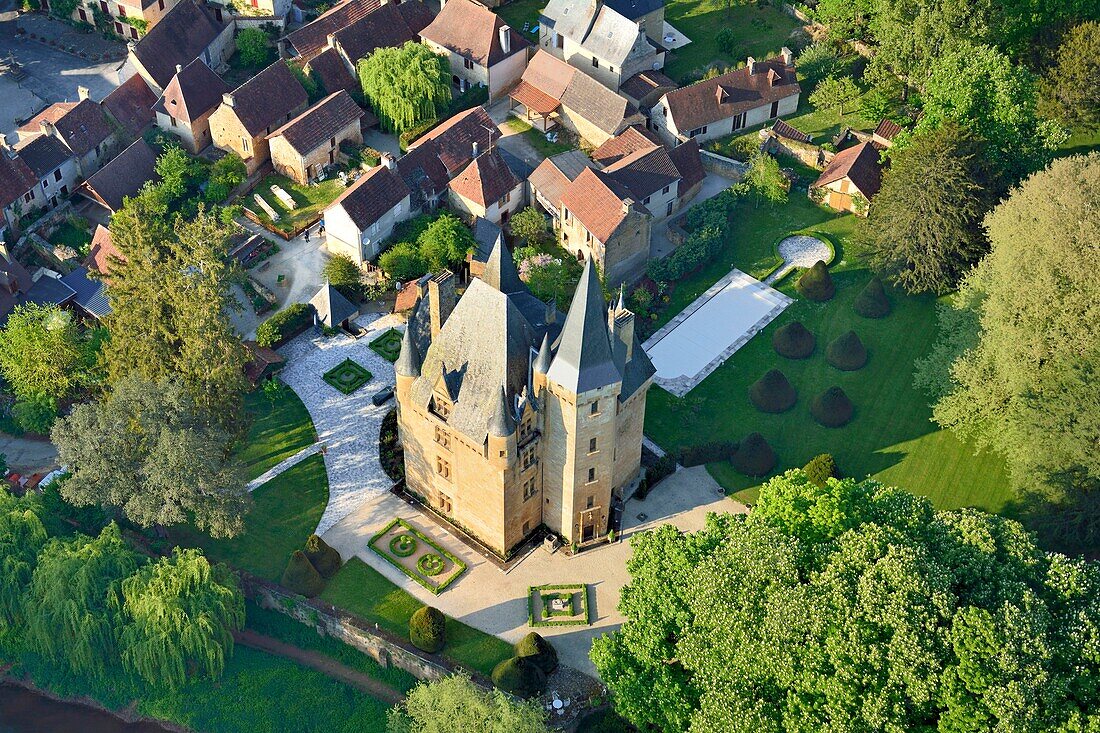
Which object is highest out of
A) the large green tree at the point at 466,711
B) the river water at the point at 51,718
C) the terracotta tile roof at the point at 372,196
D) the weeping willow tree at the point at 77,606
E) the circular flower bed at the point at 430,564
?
the terracotta tile roof at the point at 372,196

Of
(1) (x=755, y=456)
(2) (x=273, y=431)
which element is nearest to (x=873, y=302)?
(1) (x=755, y=456)

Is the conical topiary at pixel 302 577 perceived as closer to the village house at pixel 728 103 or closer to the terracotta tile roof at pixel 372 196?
the terracotta tile roof at pixel 372 196

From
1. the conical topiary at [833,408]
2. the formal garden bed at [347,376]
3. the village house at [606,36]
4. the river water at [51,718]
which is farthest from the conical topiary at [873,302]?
the river water at [51,718]

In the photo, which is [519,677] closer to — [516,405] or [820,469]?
[516,405]

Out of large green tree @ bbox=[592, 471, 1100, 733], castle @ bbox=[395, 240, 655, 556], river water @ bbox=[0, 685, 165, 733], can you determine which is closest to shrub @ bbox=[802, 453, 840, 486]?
castle @ bbox=[395, 240, 655, 556]

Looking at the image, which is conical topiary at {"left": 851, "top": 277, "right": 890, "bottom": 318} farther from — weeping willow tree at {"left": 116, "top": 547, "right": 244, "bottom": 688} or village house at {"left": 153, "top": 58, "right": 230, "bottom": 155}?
village house at {"left": 153, "top": 58, "right": 230, "bottom": 155}

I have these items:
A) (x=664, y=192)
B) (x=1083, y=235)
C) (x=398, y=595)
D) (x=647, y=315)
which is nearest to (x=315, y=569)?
(x=398, y=595)
